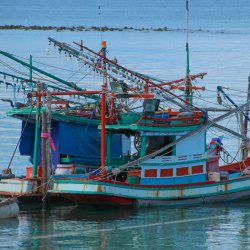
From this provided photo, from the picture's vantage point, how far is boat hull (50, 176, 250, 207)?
122 ft

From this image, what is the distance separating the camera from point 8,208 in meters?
35.9

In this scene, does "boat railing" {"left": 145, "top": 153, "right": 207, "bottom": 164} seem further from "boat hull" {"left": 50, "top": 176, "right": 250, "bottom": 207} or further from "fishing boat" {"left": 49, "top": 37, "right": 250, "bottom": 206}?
"boat hull" {"left": 50, "top": 176, "right": 250, "bottom": 207}

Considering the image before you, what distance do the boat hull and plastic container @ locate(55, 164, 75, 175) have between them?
91 centimetres

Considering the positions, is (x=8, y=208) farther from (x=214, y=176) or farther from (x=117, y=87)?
(x=214, y=176)

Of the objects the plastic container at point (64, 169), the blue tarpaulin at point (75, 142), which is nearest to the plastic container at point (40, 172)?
the plastic container at point (64, 169)

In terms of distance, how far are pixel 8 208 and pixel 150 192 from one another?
4826 mm

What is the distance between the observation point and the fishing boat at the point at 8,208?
35.8 metres

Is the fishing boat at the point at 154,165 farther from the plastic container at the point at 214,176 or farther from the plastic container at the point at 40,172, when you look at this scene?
the plastic container at the point at 40,172

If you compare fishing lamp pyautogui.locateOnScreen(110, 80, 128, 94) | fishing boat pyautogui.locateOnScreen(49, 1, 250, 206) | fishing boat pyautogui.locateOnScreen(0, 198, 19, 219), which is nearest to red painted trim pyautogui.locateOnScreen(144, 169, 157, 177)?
fishing boat pyautogui.locateOnScreen(49, 1, 250, 206)

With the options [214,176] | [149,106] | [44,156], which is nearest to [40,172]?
[44,156]

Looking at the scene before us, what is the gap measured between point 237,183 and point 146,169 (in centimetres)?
343

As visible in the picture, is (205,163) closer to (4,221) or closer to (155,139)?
(155,139)

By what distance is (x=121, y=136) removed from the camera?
41.1 m

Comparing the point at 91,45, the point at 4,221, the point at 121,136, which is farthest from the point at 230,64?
the point at 4,221
